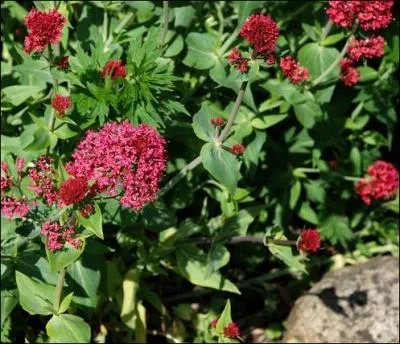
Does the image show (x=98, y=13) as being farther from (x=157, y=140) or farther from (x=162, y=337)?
(x=162, y=337)

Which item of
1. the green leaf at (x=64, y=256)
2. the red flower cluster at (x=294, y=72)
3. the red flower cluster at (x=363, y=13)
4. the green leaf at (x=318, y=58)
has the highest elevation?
the red flower cluster at (x=363, y=13)

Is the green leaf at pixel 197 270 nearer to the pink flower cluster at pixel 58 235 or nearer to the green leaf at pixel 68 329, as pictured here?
the green leaf at pixel 68 329

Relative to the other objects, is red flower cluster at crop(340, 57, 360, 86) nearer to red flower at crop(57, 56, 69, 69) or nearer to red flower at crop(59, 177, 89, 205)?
red flower at crop(57, 56, 69, 69)

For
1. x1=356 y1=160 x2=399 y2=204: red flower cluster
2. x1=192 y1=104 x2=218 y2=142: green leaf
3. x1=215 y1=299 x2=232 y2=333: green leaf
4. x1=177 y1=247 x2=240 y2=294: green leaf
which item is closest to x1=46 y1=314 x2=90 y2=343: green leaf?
x1=215 y1=299 x2=232 y2=333: green leaf

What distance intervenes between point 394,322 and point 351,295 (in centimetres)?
29

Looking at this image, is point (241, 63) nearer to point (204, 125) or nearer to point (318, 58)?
point (204, 125)

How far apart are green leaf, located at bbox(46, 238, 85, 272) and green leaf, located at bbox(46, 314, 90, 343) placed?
1.46 feet

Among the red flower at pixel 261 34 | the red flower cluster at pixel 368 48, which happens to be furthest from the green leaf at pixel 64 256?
the red flower cluster at pixel 368 48

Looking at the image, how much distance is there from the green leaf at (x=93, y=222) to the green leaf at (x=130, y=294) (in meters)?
1.20

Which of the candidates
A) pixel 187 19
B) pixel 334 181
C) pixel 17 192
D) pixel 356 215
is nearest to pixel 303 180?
pixel 334 181

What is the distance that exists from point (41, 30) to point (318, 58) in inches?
63.9

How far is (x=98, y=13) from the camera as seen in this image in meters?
3.79

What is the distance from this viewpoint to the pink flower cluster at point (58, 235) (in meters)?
2.51

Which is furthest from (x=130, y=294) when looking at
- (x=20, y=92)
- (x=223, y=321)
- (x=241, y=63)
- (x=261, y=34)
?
(x=261, y=34)
